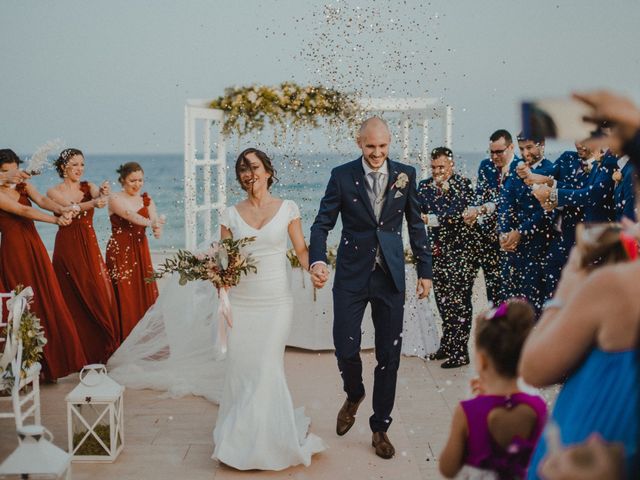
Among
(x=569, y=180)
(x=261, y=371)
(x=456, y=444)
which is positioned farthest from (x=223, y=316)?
(x=569, y=180)

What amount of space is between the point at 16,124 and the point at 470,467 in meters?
29.9

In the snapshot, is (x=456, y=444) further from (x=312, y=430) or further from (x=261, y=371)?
(x=312, y=430)

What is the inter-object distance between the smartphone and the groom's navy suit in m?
2.81

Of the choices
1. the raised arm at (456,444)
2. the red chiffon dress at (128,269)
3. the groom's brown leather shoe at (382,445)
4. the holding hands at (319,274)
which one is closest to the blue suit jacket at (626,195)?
the holding hands at (319,274)

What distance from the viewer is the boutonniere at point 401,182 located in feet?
13.9

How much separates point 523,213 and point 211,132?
4083 mm

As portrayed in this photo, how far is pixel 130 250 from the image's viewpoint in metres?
6.41

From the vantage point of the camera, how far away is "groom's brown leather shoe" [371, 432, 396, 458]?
4070 mm

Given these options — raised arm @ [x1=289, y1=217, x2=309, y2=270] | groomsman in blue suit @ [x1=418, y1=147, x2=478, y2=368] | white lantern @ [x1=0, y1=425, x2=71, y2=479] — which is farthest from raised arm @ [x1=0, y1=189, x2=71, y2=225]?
groomsman in blue suit @ [x1=418, y1=147, x2=478, y2=368]

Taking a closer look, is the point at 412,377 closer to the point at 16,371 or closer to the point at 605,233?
the point at 16,371

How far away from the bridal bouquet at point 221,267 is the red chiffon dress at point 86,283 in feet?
6.97

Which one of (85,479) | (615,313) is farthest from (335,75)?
(615,313)

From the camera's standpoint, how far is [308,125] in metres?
7.65

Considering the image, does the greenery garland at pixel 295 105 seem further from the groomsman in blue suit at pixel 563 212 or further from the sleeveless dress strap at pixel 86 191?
the groomsman in blue suit at pixel 563 212
